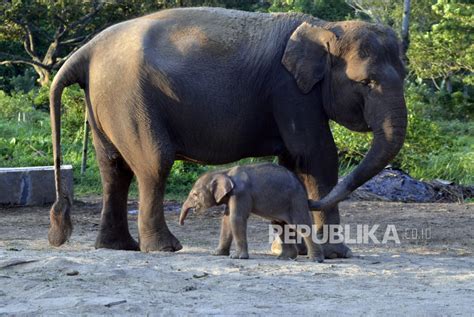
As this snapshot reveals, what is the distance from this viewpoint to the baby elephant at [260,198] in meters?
7.21

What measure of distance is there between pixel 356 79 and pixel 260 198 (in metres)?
1.18

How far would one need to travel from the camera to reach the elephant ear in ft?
25.2

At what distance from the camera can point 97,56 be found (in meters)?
8.06

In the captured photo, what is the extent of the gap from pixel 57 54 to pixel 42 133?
10671 millimetres

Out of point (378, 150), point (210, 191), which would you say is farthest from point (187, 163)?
point (378, 150)

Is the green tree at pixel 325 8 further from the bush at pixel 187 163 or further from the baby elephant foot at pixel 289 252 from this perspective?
the baby elephant foot at pixel 289 252

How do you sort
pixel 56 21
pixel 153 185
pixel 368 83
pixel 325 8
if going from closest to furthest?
pixel 368 83
pixel 153 185
pixel 56 21
pixel 325 8

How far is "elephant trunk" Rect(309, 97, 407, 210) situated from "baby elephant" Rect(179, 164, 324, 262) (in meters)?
0.18

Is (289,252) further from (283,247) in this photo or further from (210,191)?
(210,191)

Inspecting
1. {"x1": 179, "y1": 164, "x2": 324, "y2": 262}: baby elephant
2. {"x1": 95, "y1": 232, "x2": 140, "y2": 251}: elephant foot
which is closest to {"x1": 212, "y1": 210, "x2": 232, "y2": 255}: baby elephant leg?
{"x1": 179, "y1": 164, "x2": 324, "y2": 262}: baby elephant

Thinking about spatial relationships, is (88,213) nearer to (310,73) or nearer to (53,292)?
(310,73)

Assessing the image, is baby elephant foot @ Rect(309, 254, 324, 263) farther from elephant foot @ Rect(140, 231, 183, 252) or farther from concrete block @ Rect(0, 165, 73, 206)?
concrete block @ Rect(0, 165, 73, 206)

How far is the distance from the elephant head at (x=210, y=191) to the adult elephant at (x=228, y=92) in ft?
1.37

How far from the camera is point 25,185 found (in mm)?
11320
